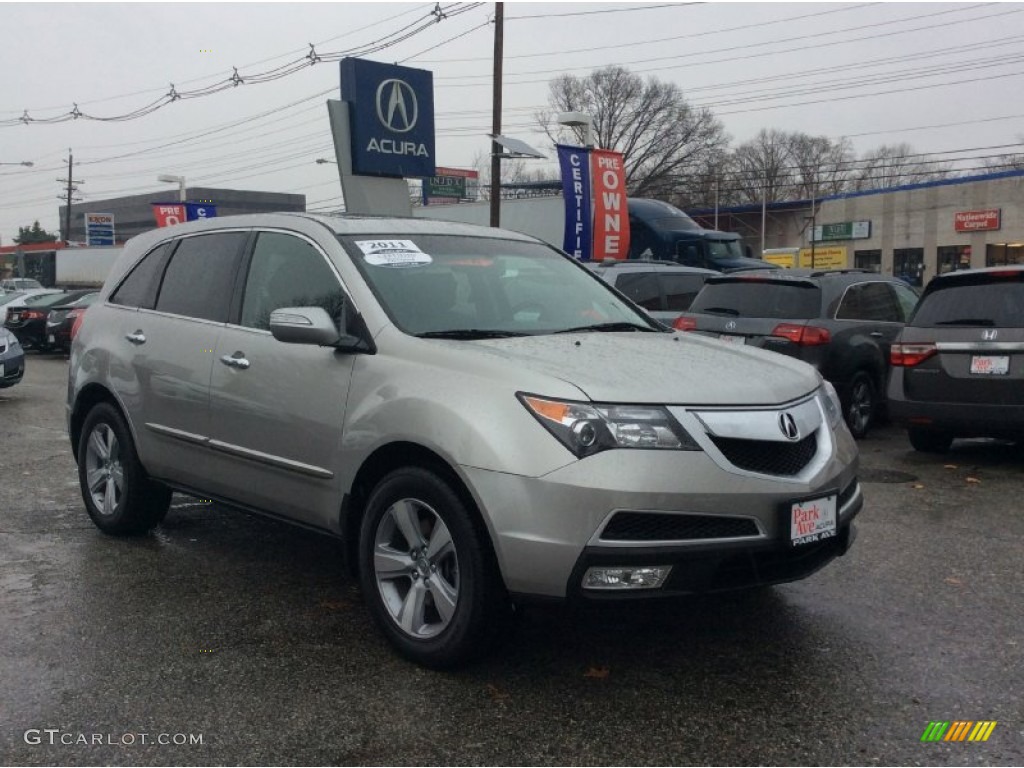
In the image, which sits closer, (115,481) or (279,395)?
(279,395)

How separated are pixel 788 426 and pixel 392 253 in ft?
6.39

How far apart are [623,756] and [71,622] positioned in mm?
2630

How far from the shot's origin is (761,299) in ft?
32.5

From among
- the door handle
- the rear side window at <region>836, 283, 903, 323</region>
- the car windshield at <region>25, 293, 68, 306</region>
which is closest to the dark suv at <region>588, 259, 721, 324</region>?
the rear side window at <region>836, 283, 903, 323</region>

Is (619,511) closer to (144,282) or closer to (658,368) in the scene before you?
(658,368)

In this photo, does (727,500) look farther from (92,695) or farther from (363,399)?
(92,695)

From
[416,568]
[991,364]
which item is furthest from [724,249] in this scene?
[416,568]

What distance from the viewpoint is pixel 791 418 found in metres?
3.79

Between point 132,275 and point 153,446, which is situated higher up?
point 132,275

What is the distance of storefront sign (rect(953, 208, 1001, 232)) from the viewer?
4862 centimetres

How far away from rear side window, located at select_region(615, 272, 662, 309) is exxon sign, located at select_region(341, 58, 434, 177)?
408 cm

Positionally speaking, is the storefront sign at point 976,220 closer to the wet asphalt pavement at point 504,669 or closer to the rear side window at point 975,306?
the rear side window at point 975,306

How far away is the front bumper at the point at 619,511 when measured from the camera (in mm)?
3430

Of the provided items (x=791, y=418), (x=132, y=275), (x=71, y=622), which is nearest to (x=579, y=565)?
(x=791, y=418)
